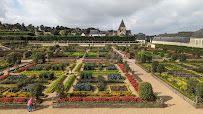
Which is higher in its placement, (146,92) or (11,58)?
(11,58)

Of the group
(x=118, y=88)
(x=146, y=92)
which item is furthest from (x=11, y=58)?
(x=146, y=92)

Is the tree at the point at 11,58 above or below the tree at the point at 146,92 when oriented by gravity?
above

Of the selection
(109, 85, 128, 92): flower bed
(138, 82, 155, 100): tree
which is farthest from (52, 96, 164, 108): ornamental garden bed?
(109, 85, 128, 92): flower bed

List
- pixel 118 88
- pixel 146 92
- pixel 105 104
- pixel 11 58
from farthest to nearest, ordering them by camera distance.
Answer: pixel 11 58
pixel 118 88
pixel 146 92
pixel 105 104

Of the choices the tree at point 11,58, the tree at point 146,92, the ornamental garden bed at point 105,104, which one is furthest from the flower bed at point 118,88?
the tree at point 11,58

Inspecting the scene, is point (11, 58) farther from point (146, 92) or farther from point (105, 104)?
point (146, 92)

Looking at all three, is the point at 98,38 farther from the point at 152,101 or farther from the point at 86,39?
the point at 152,101

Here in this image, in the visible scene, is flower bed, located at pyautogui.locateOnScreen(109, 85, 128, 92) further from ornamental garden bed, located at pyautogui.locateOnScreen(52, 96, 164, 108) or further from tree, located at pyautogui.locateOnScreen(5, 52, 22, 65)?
tree, located at pyautogui.locateOnScreen(5, 52, 22, 65)

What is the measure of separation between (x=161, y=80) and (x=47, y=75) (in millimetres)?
16583

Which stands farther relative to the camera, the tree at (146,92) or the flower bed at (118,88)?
the flower bed at (118,88)

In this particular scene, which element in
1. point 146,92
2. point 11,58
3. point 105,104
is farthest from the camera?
point 11,58

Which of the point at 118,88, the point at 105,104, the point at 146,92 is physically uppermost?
the point at 146,92

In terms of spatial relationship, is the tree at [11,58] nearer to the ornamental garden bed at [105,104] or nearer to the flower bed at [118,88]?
the ornamental garden bed at [105,104]

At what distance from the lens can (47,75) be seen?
60.4 ft
